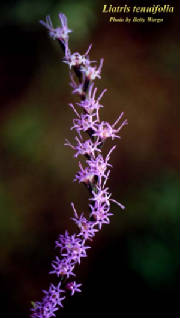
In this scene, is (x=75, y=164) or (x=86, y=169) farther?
(x=75, y=164)

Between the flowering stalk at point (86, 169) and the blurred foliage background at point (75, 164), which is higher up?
the blurred foliage background at point (75, 164)

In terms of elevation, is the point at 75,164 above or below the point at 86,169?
above

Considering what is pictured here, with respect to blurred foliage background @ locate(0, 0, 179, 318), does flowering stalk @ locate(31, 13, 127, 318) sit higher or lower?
lower

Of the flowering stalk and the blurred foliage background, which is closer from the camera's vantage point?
the flowering stalk

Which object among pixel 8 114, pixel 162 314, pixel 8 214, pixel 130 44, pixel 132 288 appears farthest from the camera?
pixel 130 44

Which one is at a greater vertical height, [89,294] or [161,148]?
[161,148]

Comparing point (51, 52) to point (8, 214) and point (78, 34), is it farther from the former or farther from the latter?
point (8, 214)

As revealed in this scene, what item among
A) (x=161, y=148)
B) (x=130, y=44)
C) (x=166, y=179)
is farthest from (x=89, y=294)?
(x=130, y=44)

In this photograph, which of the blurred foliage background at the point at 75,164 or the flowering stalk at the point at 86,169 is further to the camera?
the blurred foliage background at the point at 75,164
